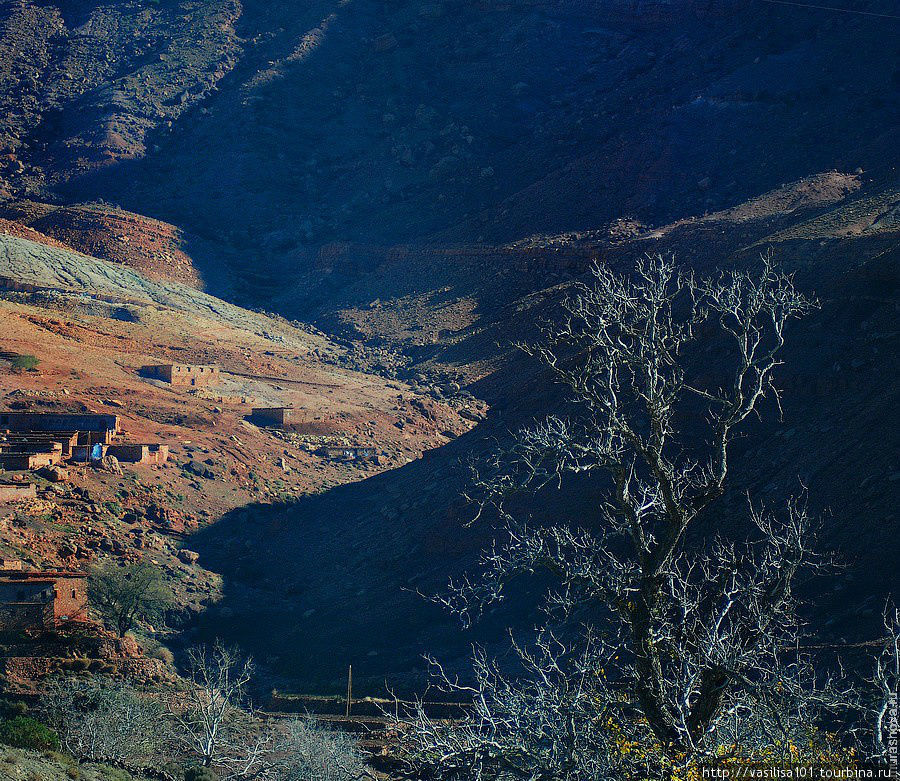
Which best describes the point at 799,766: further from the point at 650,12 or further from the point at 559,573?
the point at 650,12

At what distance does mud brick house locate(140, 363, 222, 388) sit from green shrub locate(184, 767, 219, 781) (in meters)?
25.5

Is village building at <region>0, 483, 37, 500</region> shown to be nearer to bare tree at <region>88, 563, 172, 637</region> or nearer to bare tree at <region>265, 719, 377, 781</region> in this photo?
bare tree at <region>88, 563, 172, 637</region>

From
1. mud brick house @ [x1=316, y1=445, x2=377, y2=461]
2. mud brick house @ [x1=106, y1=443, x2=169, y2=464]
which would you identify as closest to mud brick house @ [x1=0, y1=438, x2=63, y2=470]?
mud brick house @ [x1=106, y1=443, x2=169, y2=464]

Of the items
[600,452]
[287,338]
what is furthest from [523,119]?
[600,452]

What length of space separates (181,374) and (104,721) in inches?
947

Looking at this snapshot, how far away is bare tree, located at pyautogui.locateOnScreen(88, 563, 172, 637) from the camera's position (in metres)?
25.0

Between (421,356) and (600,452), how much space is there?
1689 inches

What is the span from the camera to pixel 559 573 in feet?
26.2

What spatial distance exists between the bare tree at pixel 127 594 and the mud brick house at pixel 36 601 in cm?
154

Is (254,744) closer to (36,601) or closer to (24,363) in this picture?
(36,601)

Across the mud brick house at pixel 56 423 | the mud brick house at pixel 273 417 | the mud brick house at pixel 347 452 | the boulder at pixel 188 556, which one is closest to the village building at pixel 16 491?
the boulder at pixel 188 556

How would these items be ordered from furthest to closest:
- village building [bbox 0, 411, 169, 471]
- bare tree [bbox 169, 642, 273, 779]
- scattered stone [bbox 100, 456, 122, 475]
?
scattered stone [bbox 100, 456, 122, 475], village building [bbox 0, 411, 169, 471], bare tree [bbox 169, 642, 273, 779]

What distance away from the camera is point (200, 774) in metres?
18.0

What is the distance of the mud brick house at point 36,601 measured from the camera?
22016 mm
